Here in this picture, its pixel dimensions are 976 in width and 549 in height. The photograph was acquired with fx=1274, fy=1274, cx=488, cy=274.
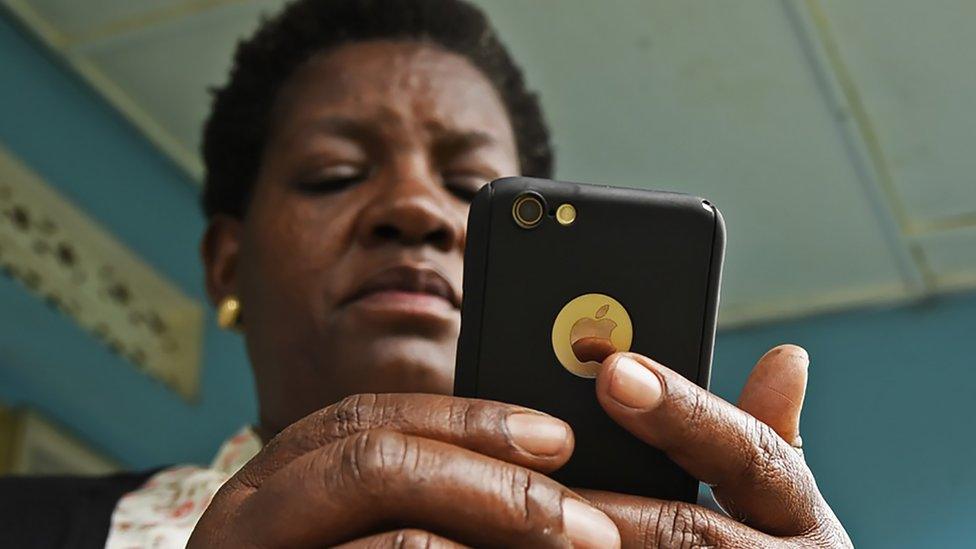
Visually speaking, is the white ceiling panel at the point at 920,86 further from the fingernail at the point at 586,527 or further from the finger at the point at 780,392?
the fingernail at the point at 586,527

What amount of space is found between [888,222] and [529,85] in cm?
58

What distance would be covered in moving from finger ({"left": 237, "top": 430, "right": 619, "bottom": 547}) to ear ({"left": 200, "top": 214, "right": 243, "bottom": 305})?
0.62m

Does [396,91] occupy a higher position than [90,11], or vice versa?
[90,11]

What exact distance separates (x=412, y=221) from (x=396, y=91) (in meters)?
0.20

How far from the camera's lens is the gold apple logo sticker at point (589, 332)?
0.59 metres

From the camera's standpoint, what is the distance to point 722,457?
22.1 inches

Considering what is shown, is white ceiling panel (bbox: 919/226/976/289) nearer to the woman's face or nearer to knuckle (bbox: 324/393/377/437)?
the woman's face

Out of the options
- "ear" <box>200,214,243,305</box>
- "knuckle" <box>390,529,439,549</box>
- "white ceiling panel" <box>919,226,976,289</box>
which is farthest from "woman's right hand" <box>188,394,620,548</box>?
"white ceiling panel" <box>919,226,976,289</box>

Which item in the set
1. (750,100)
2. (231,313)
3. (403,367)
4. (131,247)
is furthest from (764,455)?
(131,247)

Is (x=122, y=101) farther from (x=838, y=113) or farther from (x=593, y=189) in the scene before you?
(x=593, y=189)

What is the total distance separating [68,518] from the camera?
0.95 metres

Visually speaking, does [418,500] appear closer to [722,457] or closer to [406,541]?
[406,541]

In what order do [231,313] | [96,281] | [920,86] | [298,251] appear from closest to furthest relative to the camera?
1. [298,251]
2. [231,313]
3. [920,86]
4. [96,281]

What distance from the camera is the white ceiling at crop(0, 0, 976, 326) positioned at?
157 centimetres
